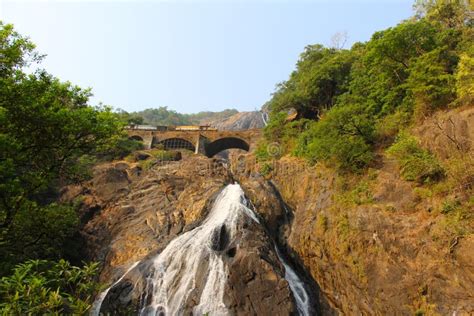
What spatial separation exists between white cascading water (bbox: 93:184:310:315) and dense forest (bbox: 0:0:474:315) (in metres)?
3.26

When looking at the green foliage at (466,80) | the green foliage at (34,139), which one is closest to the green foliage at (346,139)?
the green foliage at (466,80)

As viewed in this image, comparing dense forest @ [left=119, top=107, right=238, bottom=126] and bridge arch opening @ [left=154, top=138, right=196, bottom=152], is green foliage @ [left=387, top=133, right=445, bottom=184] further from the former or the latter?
dense forest @ [left=119, top=107, right=238, bottom=126]

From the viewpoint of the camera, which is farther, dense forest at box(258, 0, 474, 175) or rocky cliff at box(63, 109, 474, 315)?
dense forest at box(258, 0, 474, 175)

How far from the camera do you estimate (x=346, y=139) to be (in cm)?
1466

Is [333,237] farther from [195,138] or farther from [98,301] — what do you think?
[195,138]

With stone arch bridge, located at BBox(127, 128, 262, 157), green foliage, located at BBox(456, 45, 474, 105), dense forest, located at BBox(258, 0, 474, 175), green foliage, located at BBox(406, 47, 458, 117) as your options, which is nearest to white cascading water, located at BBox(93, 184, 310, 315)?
dense forest, located at BBox(258, 0, 474, 175)

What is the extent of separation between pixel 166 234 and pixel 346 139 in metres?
10.7

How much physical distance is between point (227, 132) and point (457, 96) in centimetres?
2799

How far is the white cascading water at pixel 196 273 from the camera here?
11.8m

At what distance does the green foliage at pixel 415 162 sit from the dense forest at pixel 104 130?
0.04 metres

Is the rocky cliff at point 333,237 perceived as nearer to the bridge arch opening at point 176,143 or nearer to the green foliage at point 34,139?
the green foliage at point 34,139

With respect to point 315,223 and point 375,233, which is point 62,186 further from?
point 375,233

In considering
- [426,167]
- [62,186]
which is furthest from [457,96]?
[62,186]

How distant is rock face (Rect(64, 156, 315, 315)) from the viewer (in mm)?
11648
